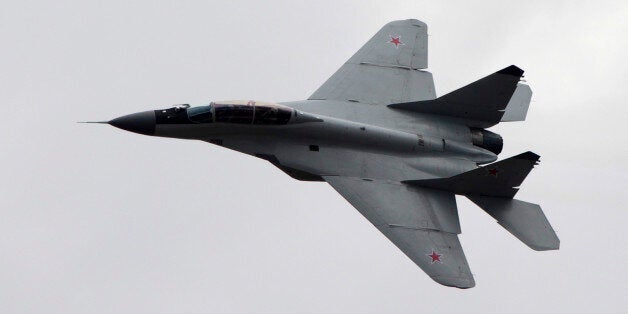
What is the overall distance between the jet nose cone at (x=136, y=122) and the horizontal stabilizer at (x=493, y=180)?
628cm

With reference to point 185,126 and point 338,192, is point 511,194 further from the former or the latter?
point 185,126

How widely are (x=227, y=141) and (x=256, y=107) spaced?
1.08 metres

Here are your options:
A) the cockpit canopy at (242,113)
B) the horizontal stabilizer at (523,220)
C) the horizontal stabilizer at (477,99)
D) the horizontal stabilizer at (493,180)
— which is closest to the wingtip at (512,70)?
the horizontal stabilizer at (477,99)

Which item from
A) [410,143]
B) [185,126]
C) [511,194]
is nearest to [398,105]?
[410,143]

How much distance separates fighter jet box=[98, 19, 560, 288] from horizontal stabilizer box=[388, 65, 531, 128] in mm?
25

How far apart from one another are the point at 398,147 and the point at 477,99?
8.39 feet

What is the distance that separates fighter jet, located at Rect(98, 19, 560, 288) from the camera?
3094 centimetres

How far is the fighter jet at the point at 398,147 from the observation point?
102ft

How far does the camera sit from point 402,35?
1401 inches

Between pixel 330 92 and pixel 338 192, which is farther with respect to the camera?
pixel 330 92

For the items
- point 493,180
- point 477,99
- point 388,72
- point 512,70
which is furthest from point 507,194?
point 388,72

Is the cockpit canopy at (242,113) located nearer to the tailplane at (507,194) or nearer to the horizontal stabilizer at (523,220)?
the tailplane at (507,194)

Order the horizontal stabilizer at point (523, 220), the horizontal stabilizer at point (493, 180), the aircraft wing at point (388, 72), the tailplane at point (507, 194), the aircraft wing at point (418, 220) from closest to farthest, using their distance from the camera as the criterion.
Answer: the aircraft wing at point (418, 220)
the horizontal stabilizer at point (493, 180)
the tailplane at point (507, 194)
the horizontal stabilizer at point (523, 220)
the aircraft wing at point (388, 72)

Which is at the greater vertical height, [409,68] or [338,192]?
[409,68]
